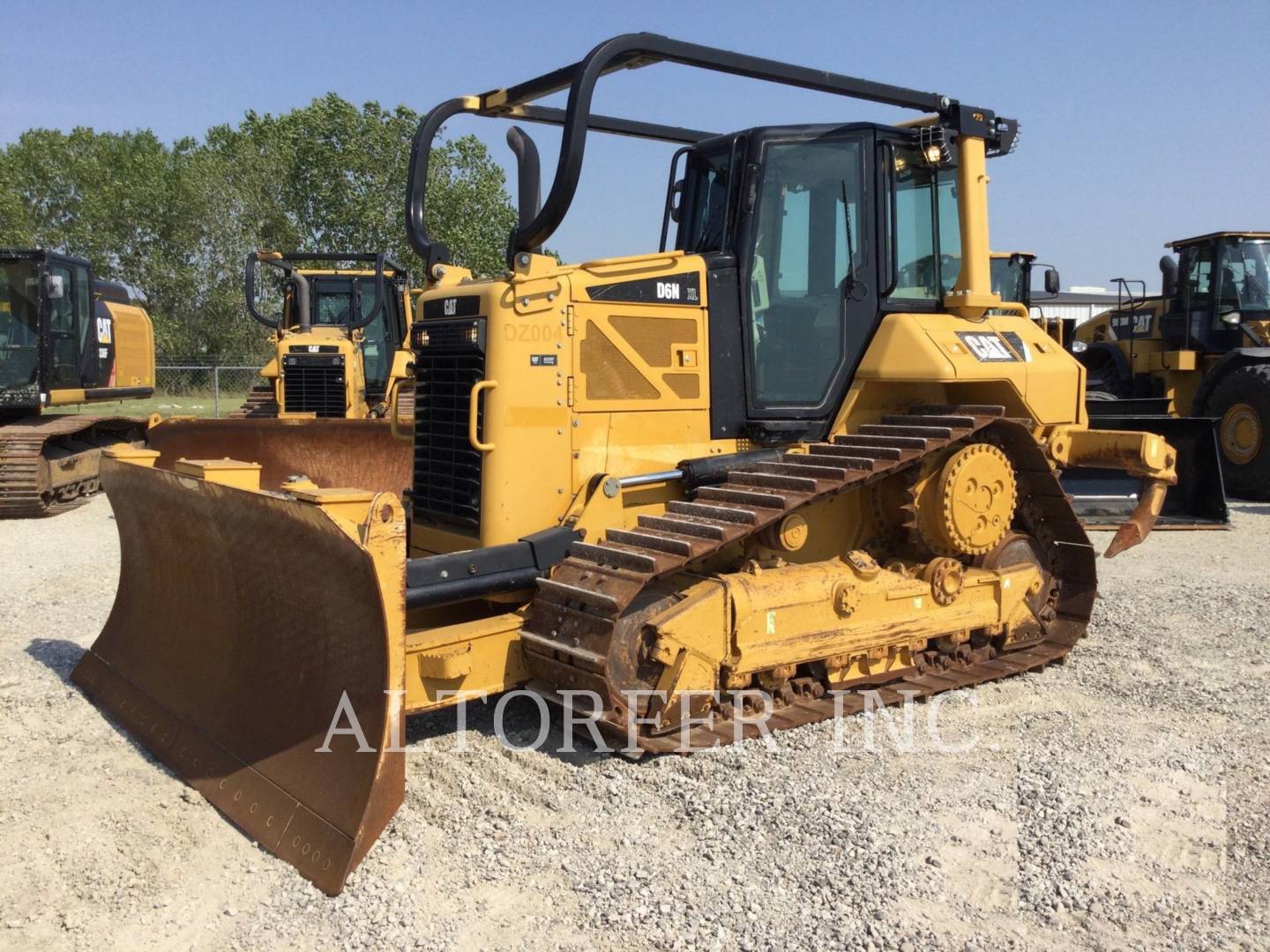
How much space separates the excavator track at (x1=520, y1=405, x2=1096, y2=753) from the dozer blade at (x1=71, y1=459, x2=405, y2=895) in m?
0.84

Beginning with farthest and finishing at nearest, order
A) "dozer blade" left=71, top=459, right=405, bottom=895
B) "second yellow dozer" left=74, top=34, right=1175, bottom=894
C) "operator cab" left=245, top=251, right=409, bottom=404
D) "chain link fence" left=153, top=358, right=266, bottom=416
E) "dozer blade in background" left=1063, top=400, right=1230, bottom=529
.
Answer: "chain link fence" left=153, top=358, right=266, bottom=416, "operator cab" left=245, top=251, right=409, bottom=404, "dozer blade in background" left=1063, top=400, right=1230, bottom=529, "second yellow dozer" left=74, top=34, right=1175, bottom=894, "dozer blade" left=71, top=459, right=405, bottom=895

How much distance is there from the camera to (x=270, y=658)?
460 centimetres

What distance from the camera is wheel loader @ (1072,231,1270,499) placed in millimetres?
12930

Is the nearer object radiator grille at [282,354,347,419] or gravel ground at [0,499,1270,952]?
gravel ground at [0,499,1270,952]

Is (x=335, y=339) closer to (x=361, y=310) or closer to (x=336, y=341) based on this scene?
(x=336, y=341)

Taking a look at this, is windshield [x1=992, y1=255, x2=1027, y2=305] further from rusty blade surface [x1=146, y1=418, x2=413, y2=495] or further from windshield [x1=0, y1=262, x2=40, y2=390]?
windshield [x1=0, y1=262, x2=40, y2=390]

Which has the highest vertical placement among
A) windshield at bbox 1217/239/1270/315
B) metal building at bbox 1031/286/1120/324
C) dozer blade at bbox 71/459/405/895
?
metal building at bbox 1031/286/1120/324

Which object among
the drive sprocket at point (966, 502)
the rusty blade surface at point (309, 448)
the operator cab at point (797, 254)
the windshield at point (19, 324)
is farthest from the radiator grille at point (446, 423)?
the windshield at point (19, 324)

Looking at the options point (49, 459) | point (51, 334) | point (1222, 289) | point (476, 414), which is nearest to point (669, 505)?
point (476, 414)

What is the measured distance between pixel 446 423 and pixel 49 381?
9.48 meters

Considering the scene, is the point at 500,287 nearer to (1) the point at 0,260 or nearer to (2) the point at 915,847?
(2) the point at 915,847

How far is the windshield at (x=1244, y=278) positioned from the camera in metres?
14.2

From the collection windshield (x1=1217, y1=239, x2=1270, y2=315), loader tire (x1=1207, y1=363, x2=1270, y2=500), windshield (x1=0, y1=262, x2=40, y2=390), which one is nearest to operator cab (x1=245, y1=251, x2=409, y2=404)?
windshield (x1=0, y1=262, x2=40, y2=390)

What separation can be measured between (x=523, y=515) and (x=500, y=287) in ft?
3.47
